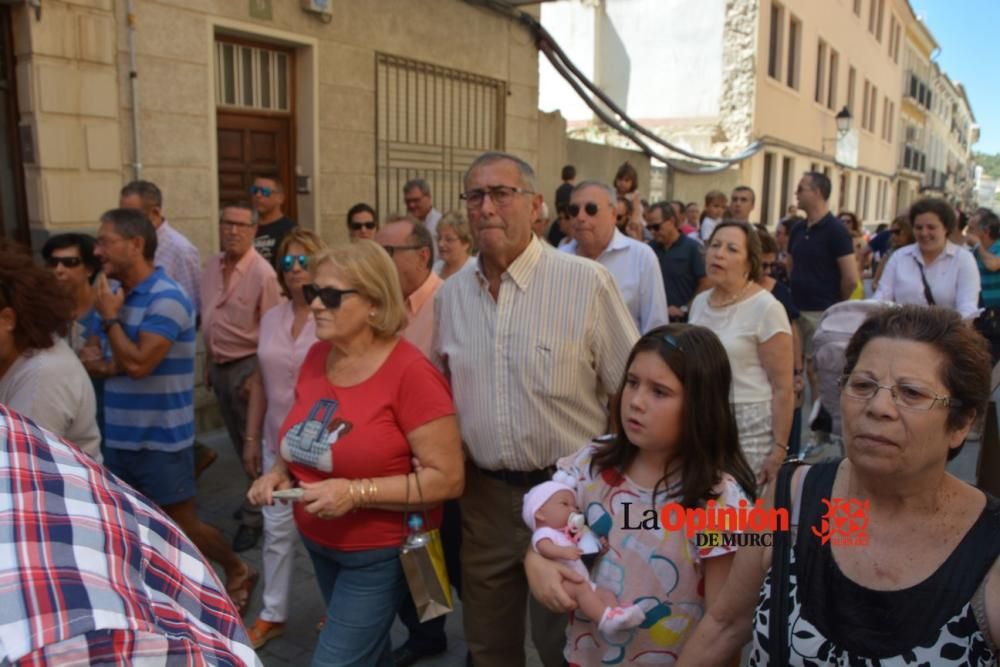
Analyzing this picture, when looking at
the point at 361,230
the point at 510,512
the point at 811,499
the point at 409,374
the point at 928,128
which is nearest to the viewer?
the point at 811,499

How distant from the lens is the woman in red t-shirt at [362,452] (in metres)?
2.47

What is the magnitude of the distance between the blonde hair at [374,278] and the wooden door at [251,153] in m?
4.61

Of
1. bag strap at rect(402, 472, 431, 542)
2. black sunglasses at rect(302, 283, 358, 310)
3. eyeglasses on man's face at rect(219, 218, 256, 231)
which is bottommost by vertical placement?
bag strap at rect(402, 472, 431, 542)

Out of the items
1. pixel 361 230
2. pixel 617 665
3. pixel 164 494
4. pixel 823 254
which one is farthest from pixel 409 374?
pixel 823 254

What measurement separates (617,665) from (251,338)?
3.29 m

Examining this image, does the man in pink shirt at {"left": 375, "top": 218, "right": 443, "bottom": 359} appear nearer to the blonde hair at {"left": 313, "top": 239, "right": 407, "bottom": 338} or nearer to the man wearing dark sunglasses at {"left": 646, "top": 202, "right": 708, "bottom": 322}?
the blonde hair at {"left": 313, "top": 239, "right": 407, "bottom": 338}

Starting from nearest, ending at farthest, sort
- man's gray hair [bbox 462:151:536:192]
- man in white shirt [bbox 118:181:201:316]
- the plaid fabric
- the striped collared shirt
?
the plaid fabric
the striped collared shirt
man's gray hair [bbox 462:151:536:192]
man in white shirt [bbox 118:181:201:316]

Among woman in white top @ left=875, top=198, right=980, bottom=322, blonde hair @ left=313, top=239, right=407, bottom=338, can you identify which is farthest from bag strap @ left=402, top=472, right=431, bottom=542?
woman in white top @ left=875, top=198, right=980, bottom=322

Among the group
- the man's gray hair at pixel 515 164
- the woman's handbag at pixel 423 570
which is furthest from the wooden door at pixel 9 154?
the woman's handbag at pixel 423 570

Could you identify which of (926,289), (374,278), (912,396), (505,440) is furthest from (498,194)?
(926,289)

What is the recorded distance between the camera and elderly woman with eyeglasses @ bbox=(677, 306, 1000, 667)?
1.42 metres

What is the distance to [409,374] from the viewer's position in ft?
8.38

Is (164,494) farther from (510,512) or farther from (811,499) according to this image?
(811,499)

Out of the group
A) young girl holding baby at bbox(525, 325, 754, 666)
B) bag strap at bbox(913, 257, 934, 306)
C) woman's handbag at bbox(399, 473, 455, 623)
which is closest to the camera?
young girl holding baby at bbox(525, 325, 754, 666)
